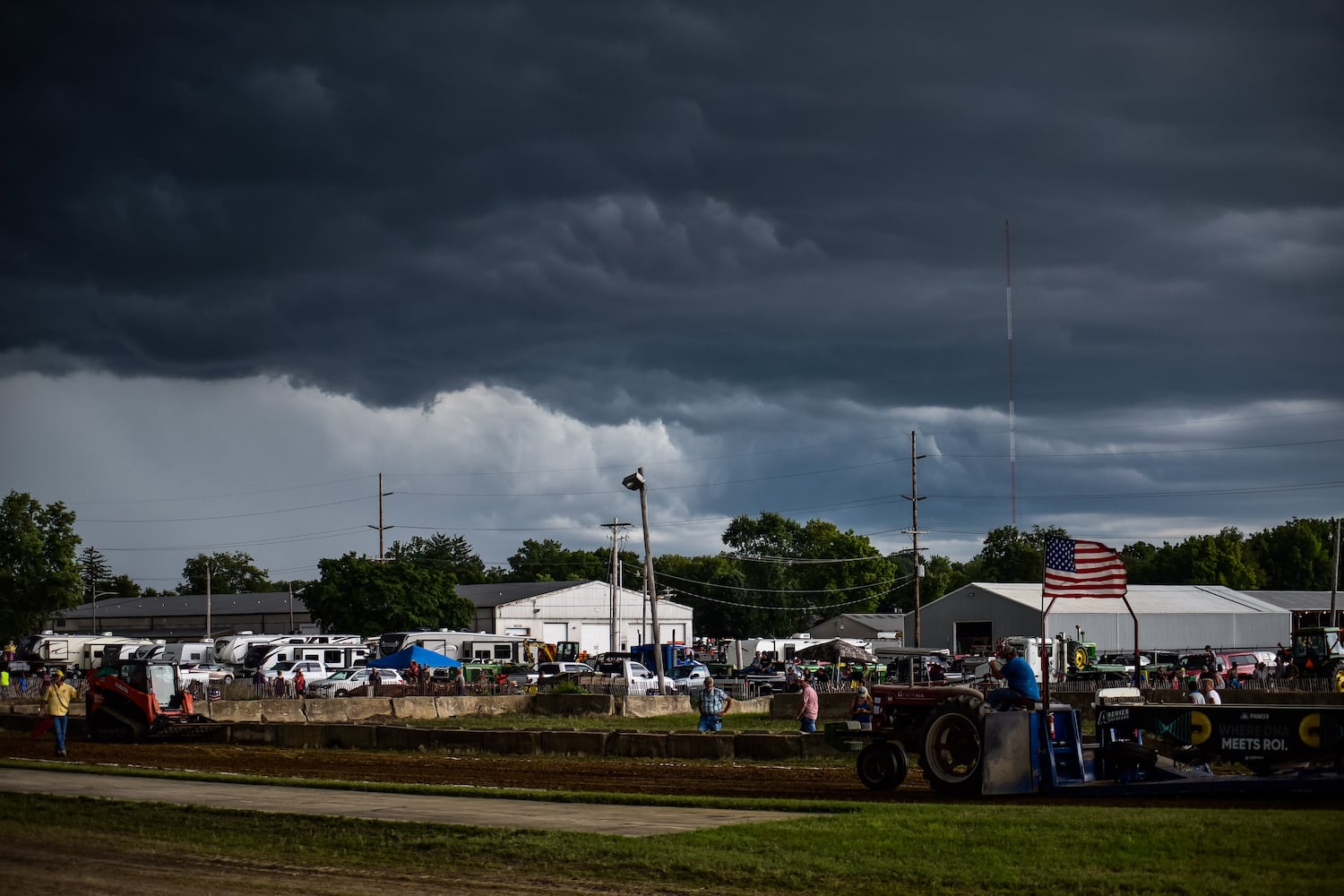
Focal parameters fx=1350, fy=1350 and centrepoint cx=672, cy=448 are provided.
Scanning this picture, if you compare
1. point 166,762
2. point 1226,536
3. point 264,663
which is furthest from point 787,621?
point 166,762

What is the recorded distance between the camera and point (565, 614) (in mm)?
105750

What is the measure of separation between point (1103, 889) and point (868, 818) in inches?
159

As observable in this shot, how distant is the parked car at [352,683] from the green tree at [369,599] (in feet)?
84.4

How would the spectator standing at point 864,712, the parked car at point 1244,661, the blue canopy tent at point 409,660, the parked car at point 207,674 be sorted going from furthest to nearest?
the blue canopy tent at point 409,660
the parked car at point 1244,661
the parked car at point 207,674
the spectator standing at point 864,712

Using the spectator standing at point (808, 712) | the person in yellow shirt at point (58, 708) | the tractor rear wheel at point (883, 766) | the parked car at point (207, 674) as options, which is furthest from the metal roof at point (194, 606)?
the tractor rear wheel at point (883, 766)

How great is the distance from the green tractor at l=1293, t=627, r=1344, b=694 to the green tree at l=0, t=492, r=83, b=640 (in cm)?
6280

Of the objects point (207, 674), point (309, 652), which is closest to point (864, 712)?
point (207, 674)

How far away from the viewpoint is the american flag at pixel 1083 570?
18500mm

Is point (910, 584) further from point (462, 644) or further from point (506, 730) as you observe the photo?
point (506, 730)

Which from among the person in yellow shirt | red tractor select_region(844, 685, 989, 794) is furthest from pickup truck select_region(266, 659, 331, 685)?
red tractor select_region(844, 685, 989, 794)

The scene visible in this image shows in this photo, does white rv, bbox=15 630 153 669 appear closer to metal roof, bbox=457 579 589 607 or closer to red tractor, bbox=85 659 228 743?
metal roof, bbox=457 579 589 607

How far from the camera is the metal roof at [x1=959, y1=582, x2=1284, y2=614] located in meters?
85.6

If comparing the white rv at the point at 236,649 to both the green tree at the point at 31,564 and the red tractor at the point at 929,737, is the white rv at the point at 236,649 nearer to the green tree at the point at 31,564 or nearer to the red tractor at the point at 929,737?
the green tree at the point at 31,564

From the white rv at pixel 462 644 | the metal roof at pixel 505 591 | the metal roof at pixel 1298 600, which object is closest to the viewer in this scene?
the white rv at pixel 462 644
